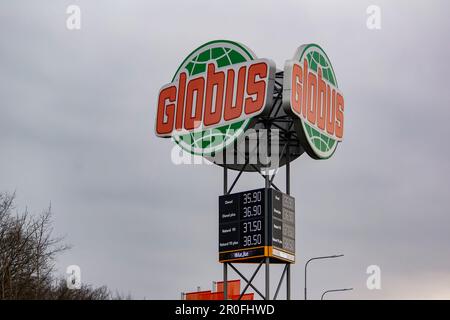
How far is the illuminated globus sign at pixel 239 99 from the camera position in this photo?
1622 inches

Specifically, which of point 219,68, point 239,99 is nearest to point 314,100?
point 239,99

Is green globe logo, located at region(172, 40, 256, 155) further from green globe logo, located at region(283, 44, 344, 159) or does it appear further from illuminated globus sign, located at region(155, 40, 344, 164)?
green globe logo, located at region(283, 44, 344, 159)

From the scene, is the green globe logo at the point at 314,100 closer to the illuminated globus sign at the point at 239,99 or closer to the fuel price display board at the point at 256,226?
the illuminated globus sign at the point at 239,99

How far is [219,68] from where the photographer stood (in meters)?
43.0

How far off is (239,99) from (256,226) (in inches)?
207

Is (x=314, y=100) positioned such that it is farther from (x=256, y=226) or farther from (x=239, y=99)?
(x=256, y=226)

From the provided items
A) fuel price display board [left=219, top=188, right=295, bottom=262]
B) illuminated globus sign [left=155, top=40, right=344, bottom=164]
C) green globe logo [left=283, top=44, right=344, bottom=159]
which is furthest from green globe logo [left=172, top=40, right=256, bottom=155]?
fuel price display board [left=219, top=188, right=295, bottom=262]

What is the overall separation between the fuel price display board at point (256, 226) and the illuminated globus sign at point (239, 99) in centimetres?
229

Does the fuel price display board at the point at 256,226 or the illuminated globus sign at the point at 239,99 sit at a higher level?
the illuminated globus sign at the point at 239,99

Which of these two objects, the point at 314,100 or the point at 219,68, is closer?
the point at 314,100

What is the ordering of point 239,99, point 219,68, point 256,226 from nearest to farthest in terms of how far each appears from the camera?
point 239,99
point 256,226
point 219,68

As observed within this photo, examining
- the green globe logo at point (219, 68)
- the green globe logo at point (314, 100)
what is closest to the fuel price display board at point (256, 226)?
the green globe logo at point (219, 68)

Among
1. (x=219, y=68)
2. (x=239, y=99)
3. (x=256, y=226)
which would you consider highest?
(x=219, y=68)
